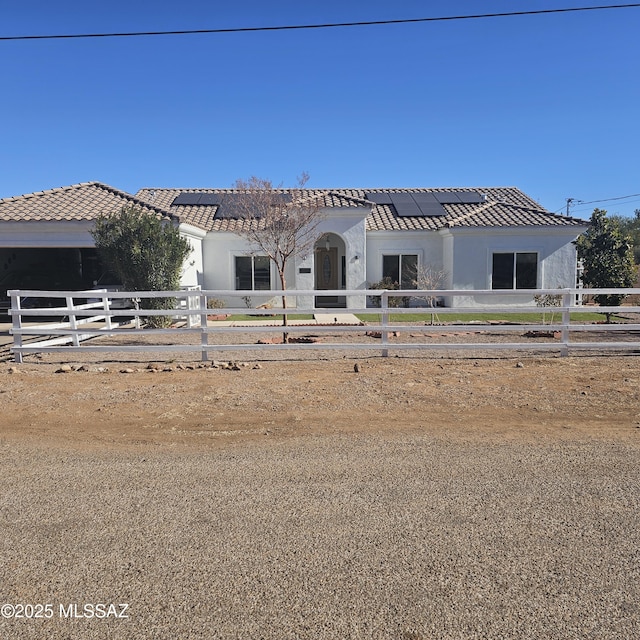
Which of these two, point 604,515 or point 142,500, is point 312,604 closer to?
point 142,500

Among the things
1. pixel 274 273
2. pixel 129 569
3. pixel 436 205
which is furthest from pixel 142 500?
pixel 436 205

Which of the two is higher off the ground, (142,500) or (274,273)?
(274,273)

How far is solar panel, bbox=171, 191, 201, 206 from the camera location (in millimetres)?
24078

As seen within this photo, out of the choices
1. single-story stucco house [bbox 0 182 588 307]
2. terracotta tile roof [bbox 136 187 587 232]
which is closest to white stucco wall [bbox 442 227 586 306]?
single-story stucco house [bbox 0 182 588 307]

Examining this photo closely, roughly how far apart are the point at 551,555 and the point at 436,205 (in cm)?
2254

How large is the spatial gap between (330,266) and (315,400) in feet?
53.0

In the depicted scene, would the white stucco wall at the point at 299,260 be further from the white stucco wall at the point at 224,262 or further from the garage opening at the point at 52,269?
the garage opening at the point at 52,269

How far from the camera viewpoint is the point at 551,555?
337 centimetres

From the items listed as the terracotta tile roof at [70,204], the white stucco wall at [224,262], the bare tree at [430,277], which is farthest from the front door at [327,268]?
the terracotta tile roof at [70,204]

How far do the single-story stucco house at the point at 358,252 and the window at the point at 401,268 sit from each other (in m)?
0.04

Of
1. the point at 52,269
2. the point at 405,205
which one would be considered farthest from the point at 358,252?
the point at 52,269

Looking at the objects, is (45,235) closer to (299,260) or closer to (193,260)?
(193,260)

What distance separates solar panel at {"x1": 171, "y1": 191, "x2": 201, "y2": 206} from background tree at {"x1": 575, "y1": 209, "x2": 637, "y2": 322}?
15973 millimetres

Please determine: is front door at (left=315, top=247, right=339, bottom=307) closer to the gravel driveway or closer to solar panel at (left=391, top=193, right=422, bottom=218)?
solar panel at (left=391, top=193, right=422, bottom=218)
